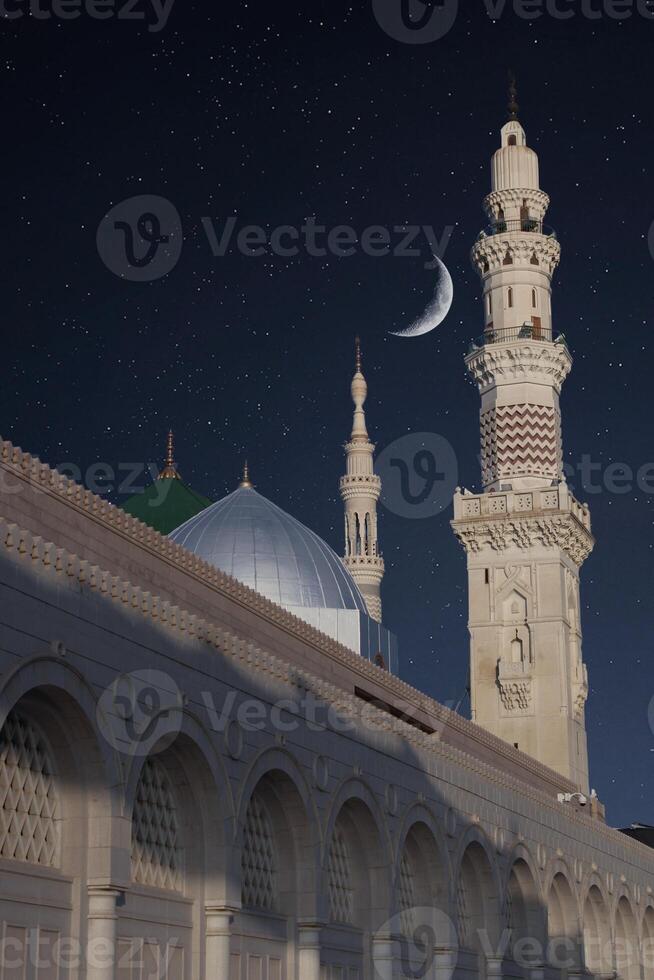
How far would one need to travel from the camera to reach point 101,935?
19.4 m

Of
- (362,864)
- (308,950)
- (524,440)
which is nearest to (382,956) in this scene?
(362,864)

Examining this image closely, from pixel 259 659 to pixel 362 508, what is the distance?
4380 centimetres

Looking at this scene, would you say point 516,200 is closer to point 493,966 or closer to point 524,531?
point 524,531

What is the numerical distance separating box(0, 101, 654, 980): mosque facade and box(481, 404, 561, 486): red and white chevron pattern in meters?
10.2

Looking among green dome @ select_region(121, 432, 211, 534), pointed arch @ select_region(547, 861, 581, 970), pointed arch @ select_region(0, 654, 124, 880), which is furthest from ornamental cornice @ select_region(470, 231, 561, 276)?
pointed arch @ select_region(0, 654, 124, 880)

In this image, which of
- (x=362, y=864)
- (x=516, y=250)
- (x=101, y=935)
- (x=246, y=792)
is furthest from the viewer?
(x=516, y=250)

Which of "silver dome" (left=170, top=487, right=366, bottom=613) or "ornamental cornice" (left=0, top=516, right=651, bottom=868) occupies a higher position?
"silver dome" (left=170, top=487, right=366, bottom=613)

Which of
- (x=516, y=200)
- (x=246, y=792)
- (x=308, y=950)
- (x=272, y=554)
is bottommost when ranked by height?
(x=308, y=950)

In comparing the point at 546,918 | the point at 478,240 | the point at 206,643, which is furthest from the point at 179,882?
the point at 478,240

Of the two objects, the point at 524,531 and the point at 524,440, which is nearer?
the point at 524,531

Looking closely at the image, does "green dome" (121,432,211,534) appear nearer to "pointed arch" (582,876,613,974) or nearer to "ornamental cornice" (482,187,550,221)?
"ornamental cornice" (482,187,550,221)

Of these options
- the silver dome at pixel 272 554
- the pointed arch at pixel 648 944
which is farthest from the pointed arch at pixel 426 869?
the pointed arch at pixel 648 944

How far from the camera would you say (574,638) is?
192 ft

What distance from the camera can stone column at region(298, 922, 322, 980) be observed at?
25.9 metres
